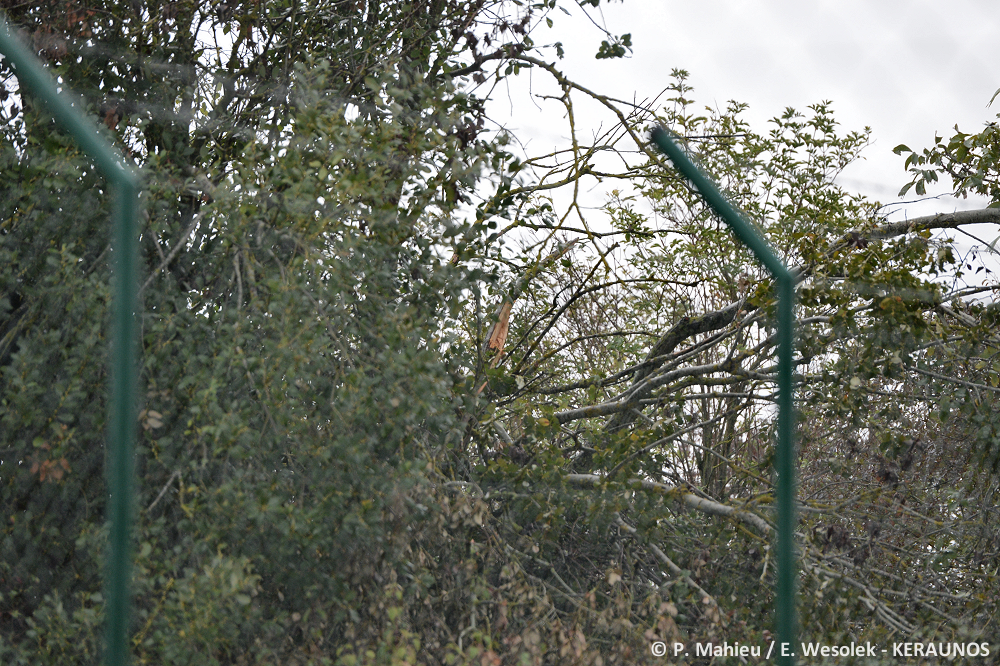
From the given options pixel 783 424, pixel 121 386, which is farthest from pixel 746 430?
pixel 121 386

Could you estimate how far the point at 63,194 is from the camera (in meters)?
1.91

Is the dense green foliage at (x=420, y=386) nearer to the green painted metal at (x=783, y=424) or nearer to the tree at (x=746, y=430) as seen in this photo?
the tree at (x=746, y=430)

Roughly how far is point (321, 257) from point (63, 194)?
0.57m

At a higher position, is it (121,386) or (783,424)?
(783,424)

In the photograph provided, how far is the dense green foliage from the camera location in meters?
1.77

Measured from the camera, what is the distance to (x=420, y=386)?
205 cm

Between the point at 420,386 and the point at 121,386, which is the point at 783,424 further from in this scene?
the point at 121,386

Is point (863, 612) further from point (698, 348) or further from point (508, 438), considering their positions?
point (508, 438)

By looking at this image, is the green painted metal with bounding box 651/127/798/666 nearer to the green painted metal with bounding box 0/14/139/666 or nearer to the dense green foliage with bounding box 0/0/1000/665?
the dense green foliage with bounding box 0/0/1000/665

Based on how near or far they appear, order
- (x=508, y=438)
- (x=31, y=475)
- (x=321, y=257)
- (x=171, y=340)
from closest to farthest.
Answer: (x=31, y=475) → (x=171, y=340) → (x=321, y=257) → (x=508, y=438)

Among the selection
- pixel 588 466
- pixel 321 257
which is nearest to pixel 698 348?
pixel 588 466

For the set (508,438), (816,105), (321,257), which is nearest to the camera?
(321,257)

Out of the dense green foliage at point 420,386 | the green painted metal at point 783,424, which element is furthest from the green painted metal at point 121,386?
the green painted metal at point 783,424

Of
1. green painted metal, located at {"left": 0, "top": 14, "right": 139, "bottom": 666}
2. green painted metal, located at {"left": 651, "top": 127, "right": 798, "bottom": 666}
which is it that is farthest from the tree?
green painted metal, located at {"left": 0, "top": 14, "right": 139, "bottom": 666}
